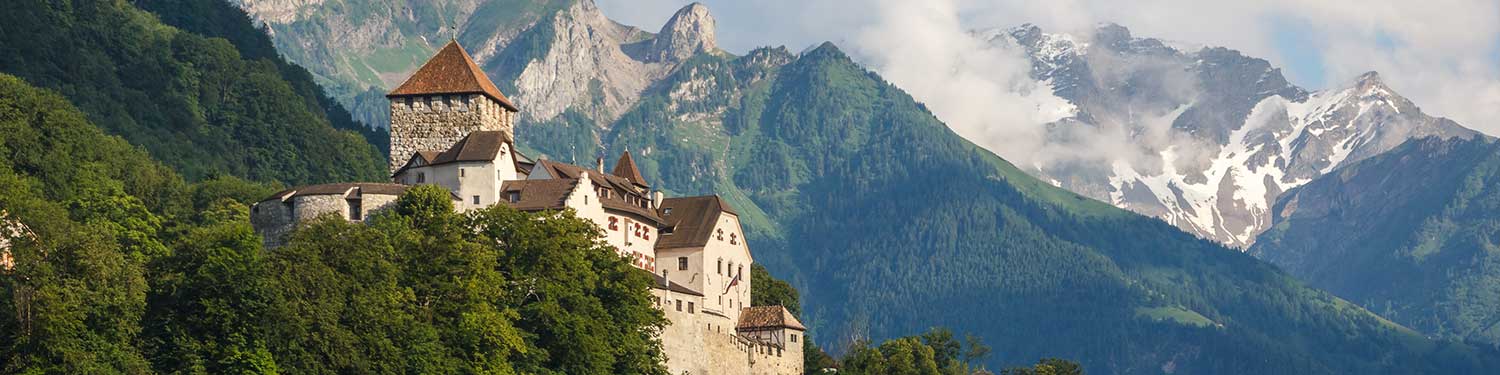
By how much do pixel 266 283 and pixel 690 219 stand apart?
136ft

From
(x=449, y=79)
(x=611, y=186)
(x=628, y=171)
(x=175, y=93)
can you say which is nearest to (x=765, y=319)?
(x=611, y=186)

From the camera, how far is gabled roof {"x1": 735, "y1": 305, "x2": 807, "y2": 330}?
129 metres

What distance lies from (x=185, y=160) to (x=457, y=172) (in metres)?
51.1

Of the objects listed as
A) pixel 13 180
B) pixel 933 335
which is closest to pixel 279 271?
pixel 13 180

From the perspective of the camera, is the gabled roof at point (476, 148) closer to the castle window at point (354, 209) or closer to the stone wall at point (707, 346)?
the castle window at point (354, 209)

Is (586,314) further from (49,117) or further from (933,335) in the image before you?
(933,335)

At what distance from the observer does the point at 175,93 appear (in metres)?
173

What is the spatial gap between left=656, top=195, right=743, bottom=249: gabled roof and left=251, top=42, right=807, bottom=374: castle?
81 mm

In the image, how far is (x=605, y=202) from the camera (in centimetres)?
12131

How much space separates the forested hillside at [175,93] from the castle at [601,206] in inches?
1440

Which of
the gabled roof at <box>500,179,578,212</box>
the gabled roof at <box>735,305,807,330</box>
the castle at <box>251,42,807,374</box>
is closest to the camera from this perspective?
the castle at <box>251,42,807,374</box>

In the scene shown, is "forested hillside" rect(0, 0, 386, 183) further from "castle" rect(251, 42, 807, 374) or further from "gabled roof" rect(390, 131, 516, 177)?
"gabled roof" rect(390, 131, 516, 177)

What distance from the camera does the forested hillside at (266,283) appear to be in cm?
8469

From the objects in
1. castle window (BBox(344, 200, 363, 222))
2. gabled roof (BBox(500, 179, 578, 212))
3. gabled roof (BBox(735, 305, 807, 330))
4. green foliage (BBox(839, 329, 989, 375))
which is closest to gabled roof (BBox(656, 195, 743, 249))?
gabled roof (BBox(735, 305, 807, 330))
